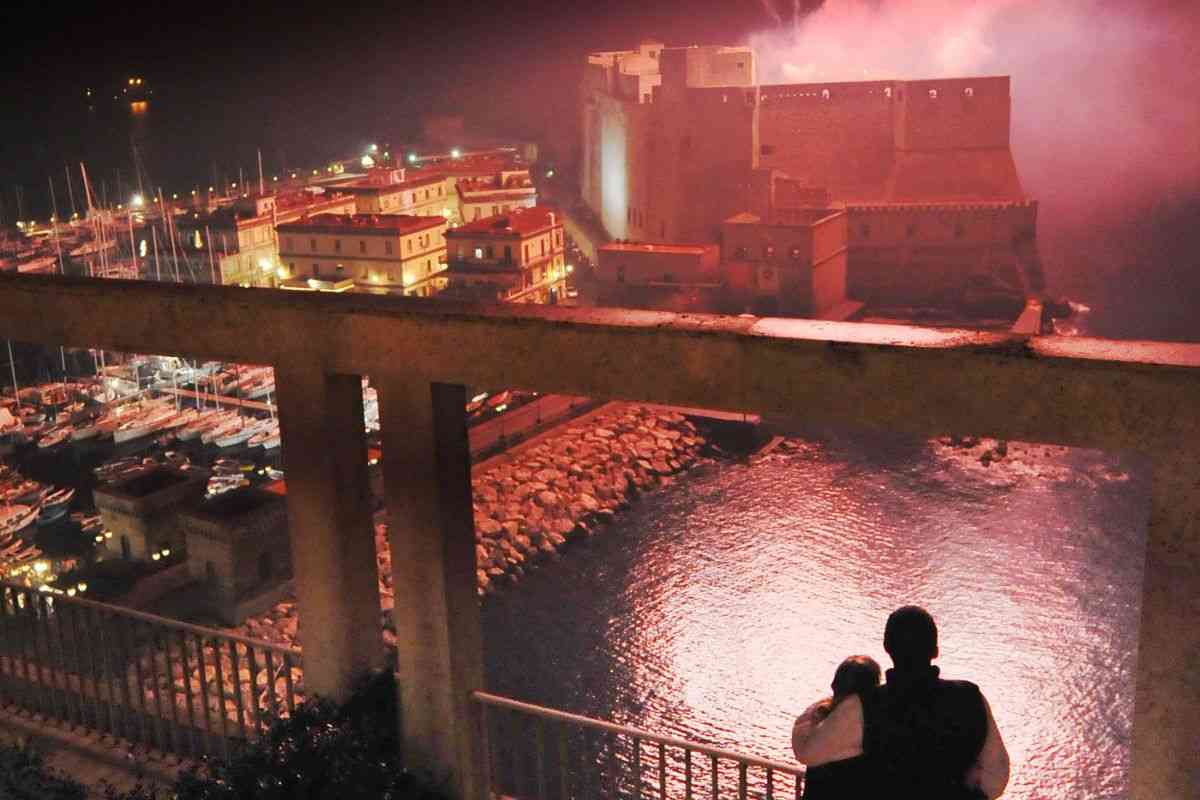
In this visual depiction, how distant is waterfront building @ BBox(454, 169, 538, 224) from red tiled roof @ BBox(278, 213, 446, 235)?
2592 millimetres

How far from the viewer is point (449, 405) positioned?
1.67 meters

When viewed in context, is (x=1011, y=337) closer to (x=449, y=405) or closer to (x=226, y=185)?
(x=449, y=405)

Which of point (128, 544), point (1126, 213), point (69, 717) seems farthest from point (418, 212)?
point (69, 717)

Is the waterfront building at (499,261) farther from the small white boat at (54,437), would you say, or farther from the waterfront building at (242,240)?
the small white boat at (54,437)

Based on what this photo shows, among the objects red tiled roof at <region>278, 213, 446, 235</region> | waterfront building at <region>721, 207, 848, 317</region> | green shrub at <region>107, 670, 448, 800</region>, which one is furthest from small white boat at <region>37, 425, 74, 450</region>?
green shrub at <region>107, 670, 448, 800</region>

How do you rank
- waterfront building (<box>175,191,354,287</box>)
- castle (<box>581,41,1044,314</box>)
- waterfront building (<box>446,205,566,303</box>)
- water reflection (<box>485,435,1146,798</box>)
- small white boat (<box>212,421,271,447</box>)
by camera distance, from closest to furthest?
water reflection (<box>485,435,1146,798</box>) → small white boat (<box>212,421,271,447</box>) → waterfront building (<box>446,205,566,303</box>) → castle (<box>581,41,1044,314</box>) → waterfront building (<box>175,191,354,287</box>)

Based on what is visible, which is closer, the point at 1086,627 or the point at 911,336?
the point at 911,336

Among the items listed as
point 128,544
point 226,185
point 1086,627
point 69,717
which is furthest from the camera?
point 226,185

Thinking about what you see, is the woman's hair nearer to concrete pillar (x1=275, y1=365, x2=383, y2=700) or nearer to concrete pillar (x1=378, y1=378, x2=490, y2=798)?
concrete pillar (x1=378, y1=378, x2=490, y2=798)

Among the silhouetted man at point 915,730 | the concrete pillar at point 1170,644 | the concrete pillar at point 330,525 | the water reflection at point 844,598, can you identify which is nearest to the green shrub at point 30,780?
the concrete pillar at point 330,525

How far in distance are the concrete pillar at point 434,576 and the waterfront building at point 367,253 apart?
1169 cm

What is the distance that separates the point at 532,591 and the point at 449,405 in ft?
21.5

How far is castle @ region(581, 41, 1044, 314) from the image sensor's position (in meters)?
12.9

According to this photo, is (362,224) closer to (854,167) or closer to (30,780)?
(854,167)
